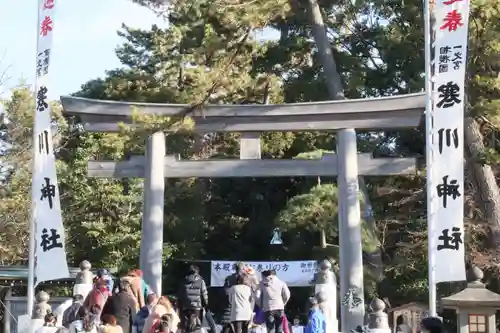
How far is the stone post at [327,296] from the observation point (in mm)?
11430

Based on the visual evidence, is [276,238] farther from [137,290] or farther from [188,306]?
[137,290]

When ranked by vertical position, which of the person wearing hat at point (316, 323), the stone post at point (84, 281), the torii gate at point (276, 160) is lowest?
the person wearing hat at point (316, 323)

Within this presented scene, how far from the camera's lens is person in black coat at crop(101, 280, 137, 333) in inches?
392

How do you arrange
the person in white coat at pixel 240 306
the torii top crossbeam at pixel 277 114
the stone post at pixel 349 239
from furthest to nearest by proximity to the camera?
the torii top crossbeam at pixel 277 114 < the stone post at pixel 349 239 < the person in white coat at pixel 240 306

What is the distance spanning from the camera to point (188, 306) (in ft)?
35.8

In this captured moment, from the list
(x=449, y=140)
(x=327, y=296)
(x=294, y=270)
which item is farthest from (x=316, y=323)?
(x=294, y=270)

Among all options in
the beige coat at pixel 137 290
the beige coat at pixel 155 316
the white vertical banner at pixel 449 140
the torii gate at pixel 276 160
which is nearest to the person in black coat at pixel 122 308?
the beige coat at pixel 137 290

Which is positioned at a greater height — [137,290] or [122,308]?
[137,290]

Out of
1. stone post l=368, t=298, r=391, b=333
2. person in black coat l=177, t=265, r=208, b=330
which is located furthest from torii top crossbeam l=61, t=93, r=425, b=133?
stone post l=368, t=298, r=391, b=333

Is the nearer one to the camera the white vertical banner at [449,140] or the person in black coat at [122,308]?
the person in black coat at [122,308]

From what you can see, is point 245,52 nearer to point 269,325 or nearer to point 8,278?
point 8,278

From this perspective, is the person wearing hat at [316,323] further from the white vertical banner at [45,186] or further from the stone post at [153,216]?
the stone post at [153,216]

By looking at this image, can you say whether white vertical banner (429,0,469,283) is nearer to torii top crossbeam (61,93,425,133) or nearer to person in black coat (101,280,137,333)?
torii top crossbeam (61,93,425,133)

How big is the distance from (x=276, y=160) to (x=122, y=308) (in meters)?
5.64
